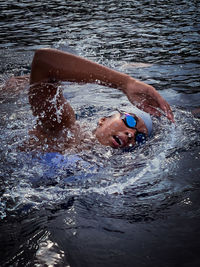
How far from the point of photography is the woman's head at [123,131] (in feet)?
15.5

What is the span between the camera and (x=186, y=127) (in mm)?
5395

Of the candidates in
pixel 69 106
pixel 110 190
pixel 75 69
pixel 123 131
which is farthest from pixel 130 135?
pixel 75 69

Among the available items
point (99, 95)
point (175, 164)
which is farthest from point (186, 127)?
point (99, 95)

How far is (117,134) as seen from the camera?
4773 millimetres

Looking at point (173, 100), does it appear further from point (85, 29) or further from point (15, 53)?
point (85, 29)

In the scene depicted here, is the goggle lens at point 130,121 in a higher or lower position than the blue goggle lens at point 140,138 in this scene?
higher

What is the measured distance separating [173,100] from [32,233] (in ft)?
14.4

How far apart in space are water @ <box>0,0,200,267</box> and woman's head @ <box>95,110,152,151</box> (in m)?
0.15

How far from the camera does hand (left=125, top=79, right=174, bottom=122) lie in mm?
3412

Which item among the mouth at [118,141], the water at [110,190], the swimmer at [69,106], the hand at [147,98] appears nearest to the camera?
the water at [110,190]

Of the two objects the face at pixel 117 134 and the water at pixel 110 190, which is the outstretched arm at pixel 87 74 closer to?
the water at pixel 110 190

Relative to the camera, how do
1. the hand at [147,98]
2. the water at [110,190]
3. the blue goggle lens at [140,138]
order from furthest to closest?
the blue goggle lens at [140,138] < the hand at [147,98] < the water at [110,190]

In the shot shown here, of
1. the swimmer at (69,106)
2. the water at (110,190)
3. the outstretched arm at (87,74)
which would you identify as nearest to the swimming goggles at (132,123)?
the swimmer at (69,106)

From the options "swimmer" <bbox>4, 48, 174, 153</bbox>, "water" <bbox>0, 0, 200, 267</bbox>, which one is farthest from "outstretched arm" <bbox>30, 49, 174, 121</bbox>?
"water" <bbox>0, 0, 200, 267</bbox>
